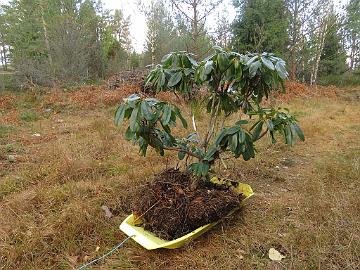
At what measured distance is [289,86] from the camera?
10.5 metres

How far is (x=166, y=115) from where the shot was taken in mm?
1653

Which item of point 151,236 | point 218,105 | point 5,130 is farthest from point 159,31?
point 151,236

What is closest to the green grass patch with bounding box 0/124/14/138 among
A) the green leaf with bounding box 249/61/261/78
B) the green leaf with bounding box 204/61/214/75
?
the green leaf with bounding box 204/61/214/75

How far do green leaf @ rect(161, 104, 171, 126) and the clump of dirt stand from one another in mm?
616

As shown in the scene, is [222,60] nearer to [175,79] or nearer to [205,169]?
[175,79]

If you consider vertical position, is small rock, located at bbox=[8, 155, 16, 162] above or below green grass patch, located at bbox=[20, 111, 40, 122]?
below

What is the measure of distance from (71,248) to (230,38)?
40.9 ft

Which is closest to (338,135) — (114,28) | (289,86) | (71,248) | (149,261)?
(149,261)

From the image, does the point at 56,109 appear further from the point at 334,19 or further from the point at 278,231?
the point at 334,19

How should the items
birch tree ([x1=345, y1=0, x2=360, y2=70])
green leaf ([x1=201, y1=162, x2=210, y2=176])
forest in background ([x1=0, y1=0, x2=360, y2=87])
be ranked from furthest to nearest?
birch tree ([x1=345, y1=0, x2=360, y2=70]), forest in background ([x1=0, y1=0, x2=360, y2=87]), green leaf ([x1=201, y1=162, x2=210, y2=176])

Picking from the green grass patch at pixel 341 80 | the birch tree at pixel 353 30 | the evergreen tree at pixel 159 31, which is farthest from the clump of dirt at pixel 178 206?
the green grass patch at pixel 341 80

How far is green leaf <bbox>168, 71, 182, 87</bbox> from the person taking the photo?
1.91 meters

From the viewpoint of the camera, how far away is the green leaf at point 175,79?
1.91 meters

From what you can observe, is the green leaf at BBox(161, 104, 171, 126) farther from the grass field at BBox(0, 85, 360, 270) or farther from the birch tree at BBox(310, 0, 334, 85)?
the birch tree at BBox(310, 0, 334, 85)
